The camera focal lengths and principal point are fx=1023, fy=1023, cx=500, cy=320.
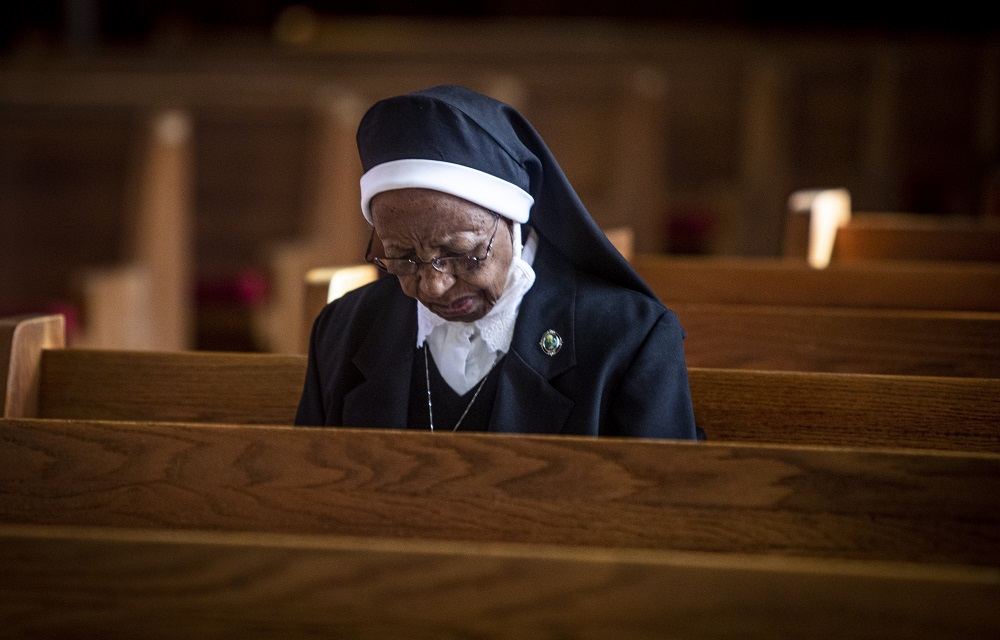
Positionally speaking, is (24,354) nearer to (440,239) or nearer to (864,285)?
(440,239)

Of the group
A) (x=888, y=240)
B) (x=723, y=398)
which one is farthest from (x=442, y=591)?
(x=888, y=240)

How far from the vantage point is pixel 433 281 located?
1767 millimetres

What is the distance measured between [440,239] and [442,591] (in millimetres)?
750

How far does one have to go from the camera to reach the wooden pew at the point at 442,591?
3.69ft

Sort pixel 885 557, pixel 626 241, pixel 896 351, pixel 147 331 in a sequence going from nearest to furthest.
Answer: pixel 885 557, pixel 896 351, pixel 626 241, pixel 147 331

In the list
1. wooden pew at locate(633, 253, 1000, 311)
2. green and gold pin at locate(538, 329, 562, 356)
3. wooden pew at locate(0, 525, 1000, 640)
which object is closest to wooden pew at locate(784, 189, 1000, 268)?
wooden pew at locate(633, 253, 1000, 311)

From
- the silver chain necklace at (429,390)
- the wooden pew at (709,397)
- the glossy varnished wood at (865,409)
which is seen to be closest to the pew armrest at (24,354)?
the wooden pew at (709,397)

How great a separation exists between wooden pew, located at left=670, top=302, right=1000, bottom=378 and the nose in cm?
76

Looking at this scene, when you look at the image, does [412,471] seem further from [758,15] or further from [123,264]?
[758,15]

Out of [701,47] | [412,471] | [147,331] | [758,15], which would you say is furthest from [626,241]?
[758,15]

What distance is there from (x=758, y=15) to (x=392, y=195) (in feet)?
25.4

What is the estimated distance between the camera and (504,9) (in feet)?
30.6

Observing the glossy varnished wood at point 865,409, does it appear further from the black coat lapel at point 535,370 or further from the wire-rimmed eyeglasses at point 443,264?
the wire-rimmed eyeglasses at point 443,264

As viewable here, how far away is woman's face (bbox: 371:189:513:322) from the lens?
1.76m
